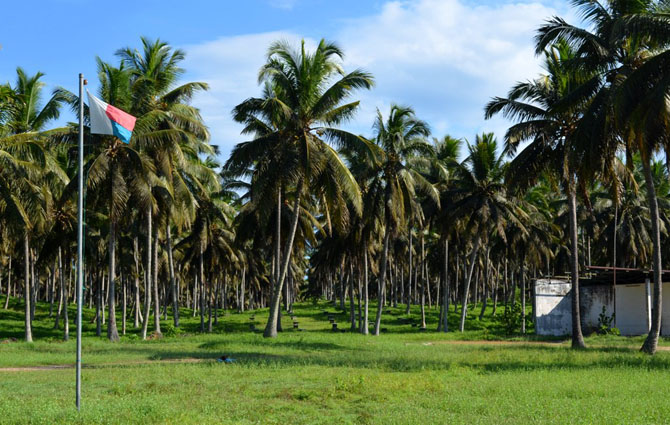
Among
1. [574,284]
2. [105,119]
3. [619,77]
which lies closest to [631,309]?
[574,284]

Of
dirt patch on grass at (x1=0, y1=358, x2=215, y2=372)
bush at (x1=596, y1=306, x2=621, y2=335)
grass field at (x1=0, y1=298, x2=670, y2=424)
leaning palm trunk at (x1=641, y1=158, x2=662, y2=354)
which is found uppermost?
leaning palm trunk at (x1=641, y1=158, x2=662, y2=354)

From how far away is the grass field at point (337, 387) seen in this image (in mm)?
10820

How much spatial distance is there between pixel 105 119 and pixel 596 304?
1225 inches

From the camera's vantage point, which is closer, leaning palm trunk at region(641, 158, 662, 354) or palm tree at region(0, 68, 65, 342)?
leaning palm trunk at region(641, 158, 662, 354)

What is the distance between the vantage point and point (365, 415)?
11.2 meters

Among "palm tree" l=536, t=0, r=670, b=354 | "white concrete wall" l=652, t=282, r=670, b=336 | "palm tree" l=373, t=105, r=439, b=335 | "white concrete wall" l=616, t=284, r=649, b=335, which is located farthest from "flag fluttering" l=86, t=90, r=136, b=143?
"white concrete wall" l=616, t=284, r=649, b=335

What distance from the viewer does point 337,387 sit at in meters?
13.9

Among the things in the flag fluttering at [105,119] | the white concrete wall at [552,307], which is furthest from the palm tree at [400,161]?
the flag fluttering at [105,119]

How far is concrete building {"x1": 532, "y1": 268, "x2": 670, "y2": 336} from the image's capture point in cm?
3522

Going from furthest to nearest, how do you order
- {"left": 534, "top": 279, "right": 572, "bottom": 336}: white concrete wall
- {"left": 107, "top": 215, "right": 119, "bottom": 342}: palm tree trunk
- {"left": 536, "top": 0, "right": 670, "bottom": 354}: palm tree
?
{"left": 534, "top": 279, "right": 572, "bottom": 336}: white concrete wall → {"left": 107, "top": 215, "right": 119, "bottom": 342}: palm tree trunk → {"left": 536, "top": 0, "right": 670, "bottom": 354}: palm tree

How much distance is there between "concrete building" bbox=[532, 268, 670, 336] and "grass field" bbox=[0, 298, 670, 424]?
12.1 m

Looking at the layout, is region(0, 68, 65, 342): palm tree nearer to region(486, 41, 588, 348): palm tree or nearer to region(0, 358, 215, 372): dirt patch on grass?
region(0, 358, 215, 372): dirt patch on grass

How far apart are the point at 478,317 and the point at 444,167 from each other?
1941 cm

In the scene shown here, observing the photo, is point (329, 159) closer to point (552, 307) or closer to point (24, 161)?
point (24, 161)
